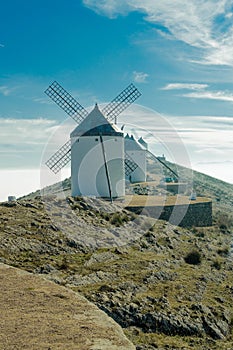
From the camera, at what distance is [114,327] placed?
1331cm

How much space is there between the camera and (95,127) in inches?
→ 1391

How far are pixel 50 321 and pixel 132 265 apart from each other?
8875mm

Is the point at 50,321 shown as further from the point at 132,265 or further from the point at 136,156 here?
the point at 136,156

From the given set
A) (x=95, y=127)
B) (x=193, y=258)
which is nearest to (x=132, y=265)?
(x=193, y=258)

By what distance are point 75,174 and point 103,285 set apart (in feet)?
63.2

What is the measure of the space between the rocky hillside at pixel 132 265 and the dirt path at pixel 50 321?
1.39 metres

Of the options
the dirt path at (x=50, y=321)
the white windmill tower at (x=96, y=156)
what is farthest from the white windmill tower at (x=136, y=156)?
the dirt path at (x=50, y=321)

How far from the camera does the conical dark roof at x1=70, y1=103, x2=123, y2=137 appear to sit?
35.2 metres

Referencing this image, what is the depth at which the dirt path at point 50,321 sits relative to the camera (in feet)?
38.1

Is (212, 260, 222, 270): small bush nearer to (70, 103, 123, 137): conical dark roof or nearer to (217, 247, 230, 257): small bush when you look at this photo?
(217, 247, 230, 257): small bush

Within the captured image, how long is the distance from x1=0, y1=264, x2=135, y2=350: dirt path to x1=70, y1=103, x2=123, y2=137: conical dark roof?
2018 cm

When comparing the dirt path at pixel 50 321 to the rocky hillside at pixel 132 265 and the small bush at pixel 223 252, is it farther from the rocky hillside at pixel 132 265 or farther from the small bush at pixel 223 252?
the small bush at pixel 223 252

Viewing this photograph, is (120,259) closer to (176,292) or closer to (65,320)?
(176,292)

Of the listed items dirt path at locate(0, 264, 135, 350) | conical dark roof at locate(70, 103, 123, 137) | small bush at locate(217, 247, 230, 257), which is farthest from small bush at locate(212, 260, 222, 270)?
conical dark roof at locate(70, 103, 123, 137)
